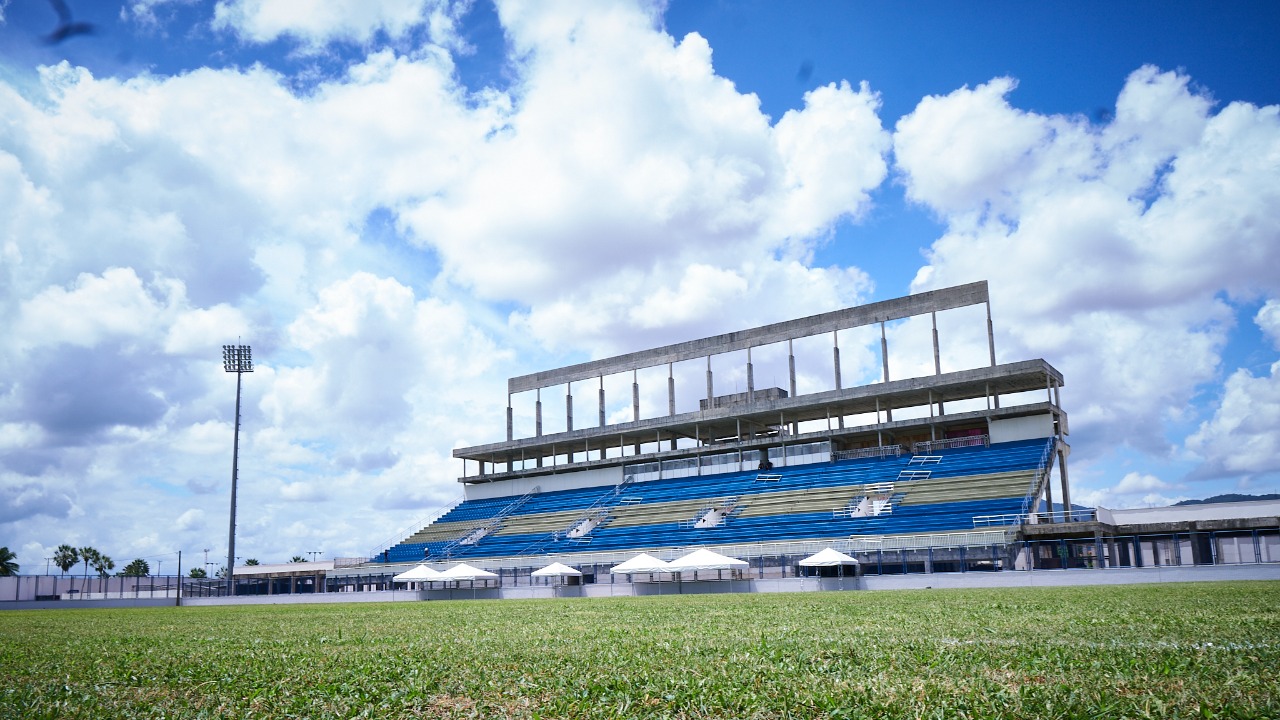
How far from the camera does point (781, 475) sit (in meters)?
54.2

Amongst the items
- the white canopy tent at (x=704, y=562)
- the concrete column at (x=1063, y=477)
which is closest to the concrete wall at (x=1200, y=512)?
the concrete column at (x=1063, y=477)

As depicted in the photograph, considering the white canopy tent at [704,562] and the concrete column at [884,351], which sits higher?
the concrete column at [884,351]

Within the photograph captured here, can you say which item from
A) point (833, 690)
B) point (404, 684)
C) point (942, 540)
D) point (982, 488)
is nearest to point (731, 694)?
point (833, 690)

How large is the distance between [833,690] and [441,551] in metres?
55.9

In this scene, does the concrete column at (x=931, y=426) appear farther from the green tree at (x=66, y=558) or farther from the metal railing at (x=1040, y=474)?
the green tree at (x=66, y=558)

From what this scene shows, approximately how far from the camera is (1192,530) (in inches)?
1369

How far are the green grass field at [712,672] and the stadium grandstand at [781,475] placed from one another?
28.5 metres

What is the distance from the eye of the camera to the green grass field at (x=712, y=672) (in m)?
5.56

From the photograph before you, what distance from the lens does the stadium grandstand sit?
42.3 m

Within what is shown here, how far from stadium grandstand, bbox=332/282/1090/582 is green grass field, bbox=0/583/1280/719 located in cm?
2848

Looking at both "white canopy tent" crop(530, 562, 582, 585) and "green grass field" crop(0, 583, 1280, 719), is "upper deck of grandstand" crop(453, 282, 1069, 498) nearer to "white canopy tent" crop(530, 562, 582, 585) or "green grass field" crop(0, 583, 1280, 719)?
"white canopy tent" crop(530, 562, 582, 585)

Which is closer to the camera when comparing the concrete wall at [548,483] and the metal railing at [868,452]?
the metal railing at [868,452]

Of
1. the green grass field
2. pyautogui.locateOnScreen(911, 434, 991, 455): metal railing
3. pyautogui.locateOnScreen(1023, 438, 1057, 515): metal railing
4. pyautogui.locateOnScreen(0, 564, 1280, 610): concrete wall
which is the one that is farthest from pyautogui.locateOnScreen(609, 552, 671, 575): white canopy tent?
Result: the green grass field

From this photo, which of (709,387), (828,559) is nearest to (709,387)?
(709,387)
